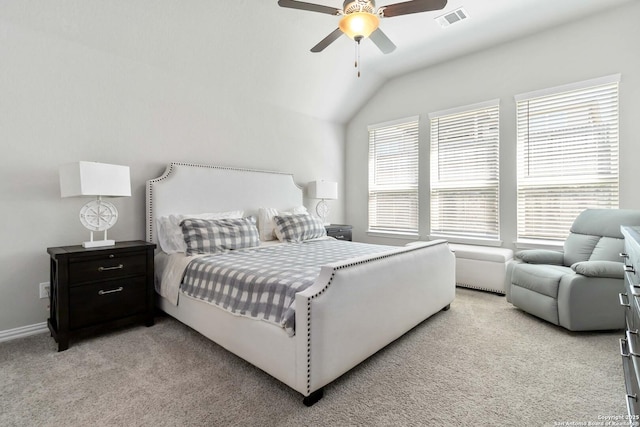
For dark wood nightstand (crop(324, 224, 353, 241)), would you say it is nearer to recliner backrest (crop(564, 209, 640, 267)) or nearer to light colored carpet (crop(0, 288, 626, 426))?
light colored carpet (crop(0, 288, 626, 426))

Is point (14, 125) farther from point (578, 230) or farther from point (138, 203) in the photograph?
point (578, 230)

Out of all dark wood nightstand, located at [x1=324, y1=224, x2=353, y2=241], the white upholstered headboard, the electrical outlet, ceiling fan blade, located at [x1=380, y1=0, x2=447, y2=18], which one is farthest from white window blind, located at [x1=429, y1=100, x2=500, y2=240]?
the electrical outlet

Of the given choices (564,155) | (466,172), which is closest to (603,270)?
(564,155)

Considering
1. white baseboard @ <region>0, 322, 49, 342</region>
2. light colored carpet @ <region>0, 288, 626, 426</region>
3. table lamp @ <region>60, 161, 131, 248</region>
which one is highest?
table lamp @ <region>60, 161, 131, 248</region>

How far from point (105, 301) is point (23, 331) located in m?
0.75

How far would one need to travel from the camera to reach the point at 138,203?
3139 millimetres

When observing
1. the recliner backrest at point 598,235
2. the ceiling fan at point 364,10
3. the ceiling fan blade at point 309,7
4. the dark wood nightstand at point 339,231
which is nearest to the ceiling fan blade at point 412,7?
the ceiling fan at point 364,10

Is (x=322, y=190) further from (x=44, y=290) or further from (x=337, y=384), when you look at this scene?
(x=44, y=290)

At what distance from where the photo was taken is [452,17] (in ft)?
10.9

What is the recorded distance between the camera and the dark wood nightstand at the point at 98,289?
227 centimetres

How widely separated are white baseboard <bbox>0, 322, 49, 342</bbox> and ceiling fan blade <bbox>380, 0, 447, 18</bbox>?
12.3 ft

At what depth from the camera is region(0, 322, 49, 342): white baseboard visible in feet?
7.97

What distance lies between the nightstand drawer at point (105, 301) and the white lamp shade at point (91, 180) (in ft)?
2.43

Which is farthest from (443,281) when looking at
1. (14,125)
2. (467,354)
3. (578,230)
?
(14,125)
